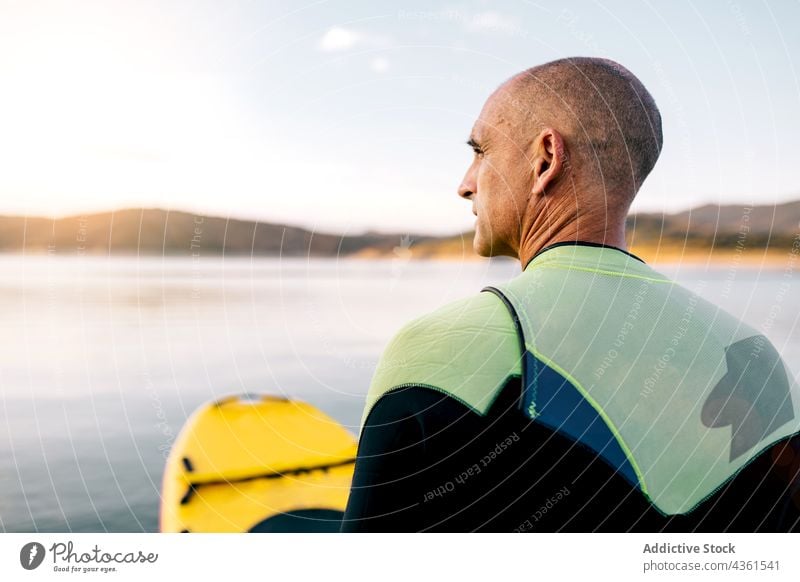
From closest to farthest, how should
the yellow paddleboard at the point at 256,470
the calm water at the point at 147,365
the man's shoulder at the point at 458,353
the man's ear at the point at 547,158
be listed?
1. the man's shoulder at the point at 458,353
2. the man's ear at the point at 547,158
3. the yellow paddleboard at the point at 256,470
4. the calm water at the point at 147,365

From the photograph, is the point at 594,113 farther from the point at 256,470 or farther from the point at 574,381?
the point at 256,470

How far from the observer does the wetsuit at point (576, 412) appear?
992 mm

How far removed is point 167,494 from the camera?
2793mm

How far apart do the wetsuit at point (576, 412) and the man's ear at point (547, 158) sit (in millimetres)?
128

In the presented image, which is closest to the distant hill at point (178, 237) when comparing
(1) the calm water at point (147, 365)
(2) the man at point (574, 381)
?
(1) the calm water at point (147, 365)

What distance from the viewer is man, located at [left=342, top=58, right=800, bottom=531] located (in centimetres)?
100

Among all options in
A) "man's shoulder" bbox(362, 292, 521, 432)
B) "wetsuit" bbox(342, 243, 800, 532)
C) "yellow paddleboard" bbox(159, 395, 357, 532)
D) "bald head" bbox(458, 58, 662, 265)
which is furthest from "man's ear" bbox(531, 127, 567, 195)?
"yellow paddleboard" bbox(159, 395, 357, 532)

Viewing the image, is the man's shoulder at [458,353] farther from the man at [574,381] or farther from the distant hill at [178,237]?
the distant hill at [178,237]

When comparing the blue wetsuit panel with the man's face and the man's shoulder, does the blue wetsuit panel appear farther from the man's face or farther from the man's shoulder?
the man's face

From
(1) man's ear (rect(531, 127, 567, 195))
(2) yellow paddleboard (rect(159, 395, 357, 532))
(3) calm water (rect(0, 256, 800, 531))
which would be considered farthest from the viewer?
(3) calm water (rect(0, 256, 800, 531))

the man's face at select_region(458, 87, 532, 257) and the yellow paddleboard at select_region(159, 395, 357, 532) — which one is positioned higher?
the man's face at select_region(458, 87, 532, 257)
